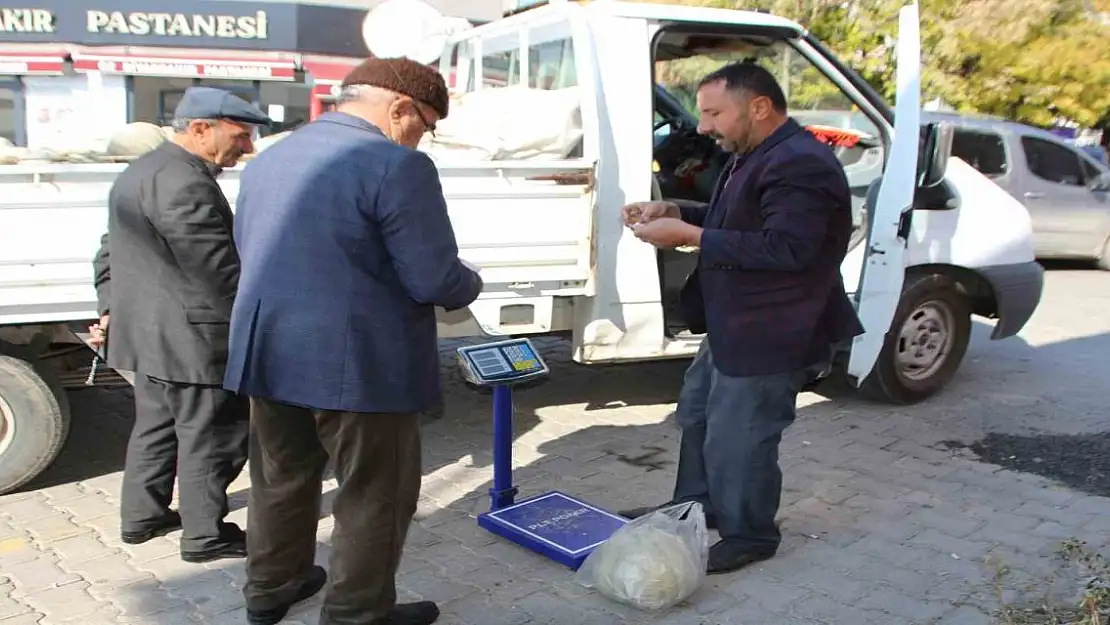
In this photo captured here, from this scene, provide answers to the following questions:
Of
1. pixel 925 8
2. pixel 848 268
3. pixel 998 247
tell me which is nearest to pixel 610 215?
pixel 848 268

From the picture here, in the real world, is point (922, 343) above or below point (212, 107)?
below

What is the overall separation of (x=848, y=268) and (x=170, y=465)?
11.7ft

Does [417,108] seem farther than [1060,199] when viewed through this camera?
No

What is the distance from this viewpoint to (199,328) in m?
3.37

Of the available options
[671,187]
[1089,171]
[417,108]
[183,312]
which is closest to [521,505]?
[183,312]

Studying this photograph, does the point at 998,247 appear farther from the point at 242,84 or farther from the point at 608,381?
the point at 242,84

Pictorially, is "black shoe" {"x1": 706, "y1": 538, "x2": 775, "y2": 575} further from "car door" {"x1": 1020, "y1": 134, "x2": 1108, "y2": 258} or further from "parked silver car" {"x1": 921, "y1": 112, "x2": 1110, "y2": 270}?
"car door" {"x1": 1020, "y1": 134, "x2": 1108, "y2": 258}

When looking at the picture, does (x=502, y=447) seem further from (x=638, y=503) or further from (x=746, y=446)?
(x=746, y=446)

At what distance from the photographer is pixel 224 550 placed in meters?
3.56

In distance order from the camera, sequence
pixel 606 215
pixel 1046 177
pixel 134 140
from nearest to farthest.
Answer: pixel 134 140, pixel 606 215, pixel 1046 177

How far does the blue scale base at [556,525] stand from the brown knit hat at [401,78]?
1700 mm

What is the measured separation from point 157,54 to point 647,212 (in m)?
18.2

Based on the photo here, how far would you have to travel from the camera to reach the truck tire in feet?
12.8

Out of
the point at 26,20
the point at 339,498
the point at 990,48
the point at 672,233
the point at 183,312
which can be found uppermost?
the point at 26,20
